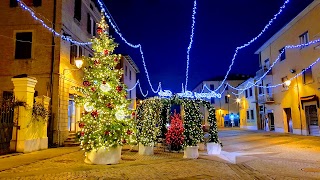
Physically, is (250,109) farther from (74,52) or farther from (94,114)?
(94,114)

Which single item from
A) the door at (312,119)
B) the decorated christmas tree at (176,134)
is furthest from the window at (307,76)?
the decorated christmas tree at (176,134)

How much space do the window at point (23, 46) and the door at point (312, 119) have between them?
2077cm

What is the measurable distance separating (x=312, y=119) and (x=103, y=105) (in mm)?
18288

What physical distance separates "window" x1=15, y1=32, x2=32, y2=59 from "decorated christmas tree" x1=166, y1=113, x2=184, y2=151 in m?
9.89

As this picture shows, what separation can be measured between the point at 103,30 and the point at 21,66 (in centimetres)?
808

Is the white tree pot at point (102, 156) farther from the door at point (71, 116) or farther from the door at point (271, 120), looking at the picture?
the door at point (271, 120)

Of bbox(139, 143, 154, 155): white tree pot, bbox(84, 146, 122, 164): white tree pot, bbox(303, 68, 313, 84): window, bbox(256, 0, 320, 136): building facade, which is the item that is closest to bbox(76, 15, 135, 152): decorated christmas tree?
bbox(84, 146, 122, 164): white tree pot

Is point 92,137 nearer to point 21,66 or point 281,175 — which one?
point 281,175

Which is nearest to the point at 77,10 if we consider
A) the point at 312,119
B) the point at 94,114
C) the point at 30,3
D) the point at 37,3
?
the point at 37,3

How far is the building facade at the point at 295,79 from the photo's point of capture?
68.8 ft

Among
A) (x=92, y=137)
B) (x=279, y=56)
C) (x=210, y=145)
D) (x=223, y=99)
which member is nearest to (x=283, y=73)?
(x=279, y=56)

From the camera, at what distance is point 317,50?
66.4 feet

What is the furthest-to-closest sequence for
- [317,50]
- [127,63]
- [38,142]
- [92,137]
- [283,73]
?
[127,63] < [283,73] < [317,50] < [38,142] < [92,137]

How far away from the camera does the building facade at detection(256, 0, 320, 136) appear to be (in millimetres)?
20969
